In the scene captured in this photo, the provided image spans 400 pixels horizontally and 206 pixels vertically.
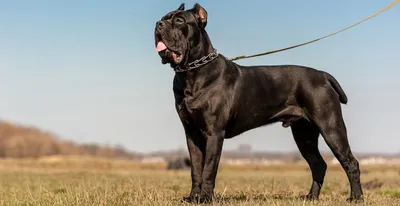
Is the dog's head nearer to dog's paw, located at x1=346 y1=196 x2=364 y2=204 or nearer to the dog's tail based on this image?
the dog's tail

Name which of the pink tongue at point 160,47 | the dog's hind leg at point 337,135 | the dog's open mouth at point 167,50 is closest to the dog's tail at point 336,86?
the dog's hind leg at point 337,135

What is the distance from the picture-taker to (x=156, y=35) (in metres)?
8.41

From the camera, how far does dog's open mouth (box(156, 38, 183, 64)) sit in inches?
330

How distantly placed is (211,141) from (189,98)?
0.69 metres

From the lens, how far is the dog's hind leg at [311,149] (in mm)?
10500

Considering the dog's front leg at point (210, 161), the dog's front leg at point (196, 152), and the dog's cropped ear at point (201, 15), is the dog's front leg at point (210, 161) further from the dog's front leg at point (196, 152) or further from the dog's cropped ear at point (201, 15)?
the dog's cropped ear at point (201, 15)

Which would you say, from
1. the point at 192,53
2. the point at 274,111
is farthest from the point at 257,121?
the point at 192,53

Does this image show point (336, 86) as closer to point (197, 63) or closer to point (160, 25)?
point (197, 63)

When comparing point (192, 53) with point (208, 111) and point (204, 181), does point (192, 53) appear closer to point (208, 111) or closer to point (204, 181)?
point (208, 111)

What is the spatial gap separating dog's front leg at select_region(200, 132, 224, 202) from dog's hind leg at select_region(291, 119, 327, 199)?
7.46ft

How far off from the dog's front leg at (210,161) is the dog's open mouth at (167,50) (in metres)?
1.16

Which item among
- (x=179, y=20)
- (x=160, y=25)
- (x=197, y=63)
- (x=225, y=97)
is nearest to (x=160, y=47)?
(x=160, y=25)

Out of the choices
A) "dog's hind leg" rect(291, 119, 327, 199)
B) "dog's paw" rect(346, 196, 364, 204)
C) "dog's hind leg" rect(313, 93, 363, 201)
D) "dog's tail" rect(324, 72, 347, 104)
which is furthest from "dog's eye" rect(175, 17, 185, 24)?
"dog's paw" rect(346, 196, 364, 204)

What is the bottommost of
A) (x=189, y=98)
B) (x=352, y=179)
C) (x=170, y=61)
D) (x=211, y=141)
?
(x=352, y=179)
